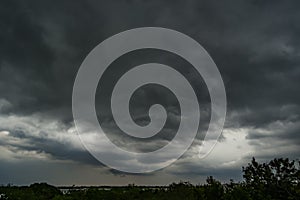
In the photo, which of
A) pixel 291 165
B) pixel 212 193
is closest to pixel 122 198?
pixel 212 193

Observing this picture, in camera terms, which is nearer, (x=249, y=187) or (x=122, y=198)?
(x=249, y=187)

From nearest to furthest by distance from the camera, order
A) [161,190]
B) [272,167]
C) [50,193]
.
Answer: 1. [272,167]
2. [161,190]
3. [50,193]

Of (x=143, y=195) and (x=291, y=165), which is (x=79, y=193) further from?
(x=291, y=165)

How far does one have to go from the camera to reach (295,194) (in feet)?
47.9

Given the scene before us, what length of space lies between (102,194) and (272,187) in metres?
17.9

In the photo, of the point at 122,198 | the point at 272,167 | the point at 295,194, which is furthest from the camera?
the point at 122,198

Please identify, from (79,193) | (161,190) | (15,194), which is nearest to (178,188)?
(161,190)

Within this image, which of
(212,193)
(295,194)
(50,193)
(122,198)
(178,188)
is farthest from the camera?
(50,193)

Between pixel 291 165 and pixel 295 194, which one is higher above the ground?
pixel 291 165

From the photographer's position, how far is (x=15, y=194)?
29328mm

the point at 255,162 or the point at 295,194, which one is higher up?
the point at 255,162

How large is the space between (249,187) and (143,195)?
19617mm

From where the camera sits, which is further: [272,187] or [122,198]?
[122,198]

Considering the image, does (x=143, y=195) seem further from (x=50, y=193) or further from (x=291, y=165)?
(x=291, y=165)
